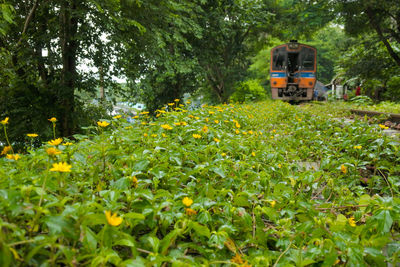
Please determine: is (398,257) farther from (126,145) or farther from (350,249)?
(126,145)

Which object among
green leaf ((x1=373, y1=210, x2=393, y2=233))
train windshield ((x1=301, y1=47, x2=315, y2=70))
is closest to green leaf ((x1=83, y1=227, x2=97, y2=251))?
green leaf ((x1=373, y1=210, x2=393, y2=233))

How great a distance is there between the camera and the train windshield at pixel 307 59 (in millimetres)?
12500

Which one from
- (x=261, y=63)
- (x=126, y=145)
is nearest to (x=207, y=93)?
(x=261, y=63)

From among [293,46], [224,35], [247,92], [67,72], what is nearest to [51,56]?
[67,72]

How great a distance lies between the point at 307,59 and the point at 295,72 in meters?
0.91

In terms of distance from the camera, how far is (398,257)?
1.11m

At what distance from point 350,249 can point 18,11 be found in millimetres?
6732

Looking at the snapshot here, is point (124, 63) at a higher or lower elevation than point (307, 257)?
higher

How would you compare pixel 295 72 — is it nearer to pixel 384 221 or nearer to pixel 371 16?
pixel 371 16

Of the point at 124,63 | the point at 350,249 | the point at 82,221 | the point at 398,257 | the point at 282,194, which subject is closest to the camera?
the point at 82,221

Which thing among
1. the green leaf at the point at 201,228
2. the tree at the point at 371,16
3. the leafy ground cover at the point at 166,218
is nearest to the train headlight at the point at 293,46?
the tree at the point at 371,16

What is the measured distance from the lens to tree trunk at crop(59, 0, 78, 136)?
195 inches

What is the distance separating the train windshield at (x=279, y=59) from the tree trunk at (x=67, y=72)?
32.6ft

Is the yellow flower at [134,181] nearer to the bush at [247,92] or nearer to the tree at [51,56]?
the tree at [51,56]
